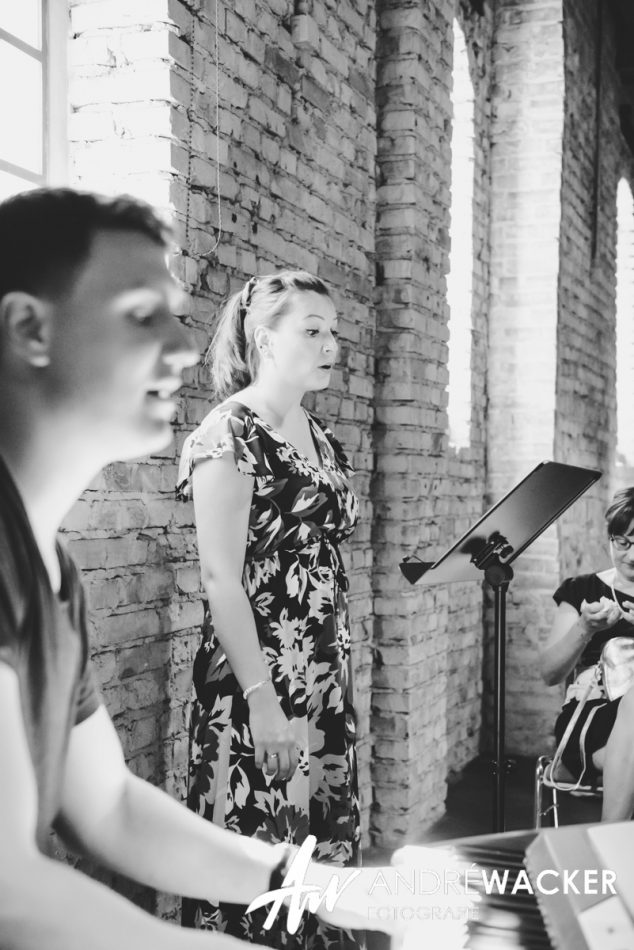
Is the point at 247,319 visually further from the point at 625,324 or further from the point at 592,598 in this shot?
the point at 625,324

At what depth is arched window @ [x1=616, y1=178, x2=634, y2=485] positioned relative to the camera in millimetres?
7668

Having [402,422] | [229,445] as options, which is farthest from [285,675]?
[402,422]

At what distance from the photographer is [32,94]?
2262 millimetres

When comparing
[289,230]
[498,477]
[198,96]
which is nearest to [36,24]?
[198,96]

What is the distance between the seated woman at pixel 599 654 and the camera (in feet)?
8.98

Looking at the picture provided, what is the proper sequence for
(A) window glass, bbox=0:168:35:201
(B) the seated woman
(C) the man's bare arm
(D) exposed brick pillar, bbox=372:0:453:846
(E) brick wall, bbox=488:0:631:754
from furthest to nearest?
(E) brick wall, bbox=488:0:631:754 → (D) exposed brick pillar, bbox=372:0:453:846 → (B) the seated woman → (A) window glass, bbox=0:168:35:201 → (C) the man's bare arm

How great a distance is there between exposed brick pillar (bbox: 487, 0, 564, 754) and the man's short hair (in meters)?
4.38

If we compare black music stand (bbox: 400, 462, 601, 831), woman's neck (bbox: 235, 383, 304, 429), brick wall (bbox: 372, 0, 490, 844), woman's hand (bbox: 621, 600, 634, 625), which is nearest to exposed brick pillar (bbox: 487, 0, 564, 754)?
brick wall (bbox: 372, 0, 490, 844)

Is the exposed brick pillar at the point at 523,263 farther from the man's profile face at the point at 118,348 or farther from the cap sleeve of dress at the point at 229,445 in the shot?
the man's profile face at the point at 118,348

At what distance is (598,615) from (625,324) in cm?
551

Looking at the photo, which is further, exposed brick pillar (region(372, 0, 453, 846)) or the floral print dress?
exposed brick pillar (region(372, 0, 453, 846))

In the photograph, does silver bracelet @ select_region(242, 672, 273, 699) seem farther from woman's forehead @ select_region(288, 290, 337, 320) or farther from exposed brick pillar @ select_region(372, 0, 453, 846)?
exposed brick pillar @ select_region(372, 0, 453, 846)

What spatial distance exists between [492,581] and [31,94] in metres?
1.67

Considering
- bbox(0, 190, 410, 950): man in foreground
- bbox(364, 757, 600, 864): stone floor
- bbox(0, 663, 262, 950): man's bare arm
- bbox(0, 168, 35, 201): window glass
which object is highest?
bbox(0, 168, 35, 201): window glass
